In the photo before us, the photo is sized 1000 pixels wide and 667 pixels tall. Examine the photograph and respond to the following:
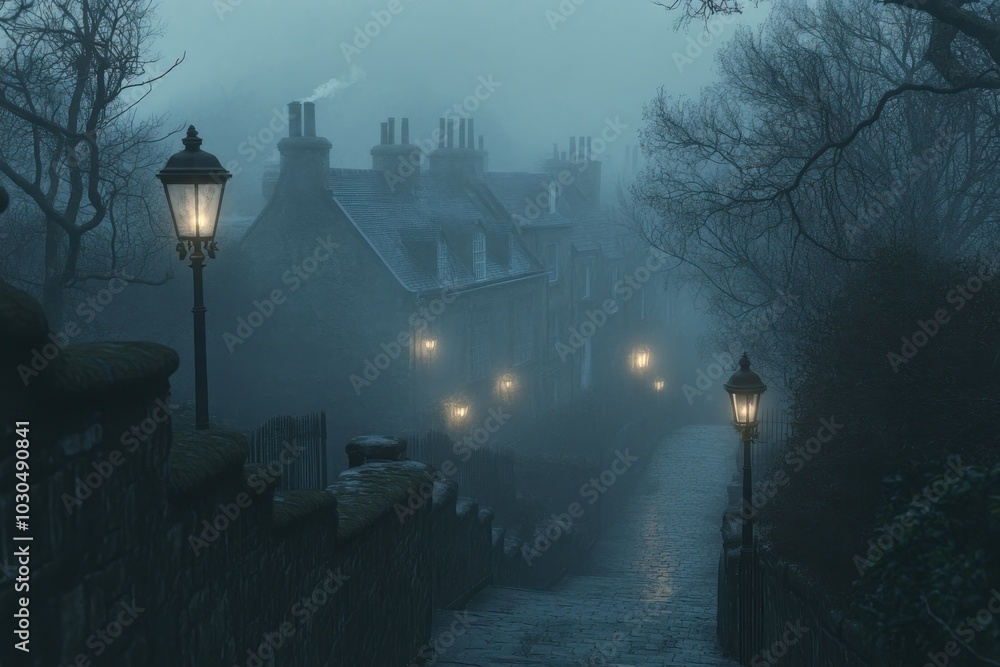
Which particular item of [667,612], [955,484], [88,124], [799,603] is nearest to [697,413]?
[667,612]

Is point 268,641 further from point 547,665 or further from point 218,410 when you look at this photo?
point 218,410

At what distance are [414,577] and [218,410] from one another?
65.4ft

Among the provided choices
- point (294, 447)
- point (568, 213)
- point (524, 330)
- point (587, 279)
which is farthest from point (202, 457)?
point (568, 213)

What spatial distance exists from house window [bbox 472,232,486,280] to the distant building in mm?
49

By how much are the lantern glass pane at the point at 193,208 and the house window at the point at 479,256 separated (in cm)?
2297

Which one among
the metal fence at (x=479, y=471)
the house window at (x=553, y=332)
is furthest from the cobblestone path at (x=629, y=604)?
the house window at (x=553, y=332)

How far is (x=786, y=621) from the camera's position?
919 centimetres

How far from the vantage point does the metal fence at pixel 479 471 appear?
21.8 metres

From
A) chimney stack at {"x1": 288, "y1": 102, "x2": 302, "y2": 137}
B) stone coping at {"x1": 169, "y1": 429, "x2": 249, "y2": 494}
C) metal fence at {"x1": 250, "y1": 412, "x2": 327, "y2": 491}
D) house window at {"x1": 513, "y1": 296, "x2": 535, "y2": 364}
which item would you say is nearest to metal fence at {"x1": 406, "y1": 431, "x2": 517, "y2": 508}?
metal fence at {"x1": 250, "y1": 412, "x2": 327, "y2": 491}

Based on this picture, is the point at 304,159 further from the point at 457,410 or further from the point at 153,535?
the point at 153,535

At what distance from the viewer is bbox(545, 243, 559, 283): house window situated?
38.0 m

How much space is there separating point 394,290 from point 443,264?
113 inches

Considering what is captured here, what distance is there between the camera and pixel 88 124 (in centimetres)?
1600

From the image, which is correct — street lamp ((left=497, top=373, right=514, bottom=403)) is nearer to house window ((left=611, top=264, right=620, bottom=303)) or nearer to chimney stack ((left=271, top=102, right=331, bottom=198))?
chimney stack ((left=271, top=102, right=331, bottom=198))
